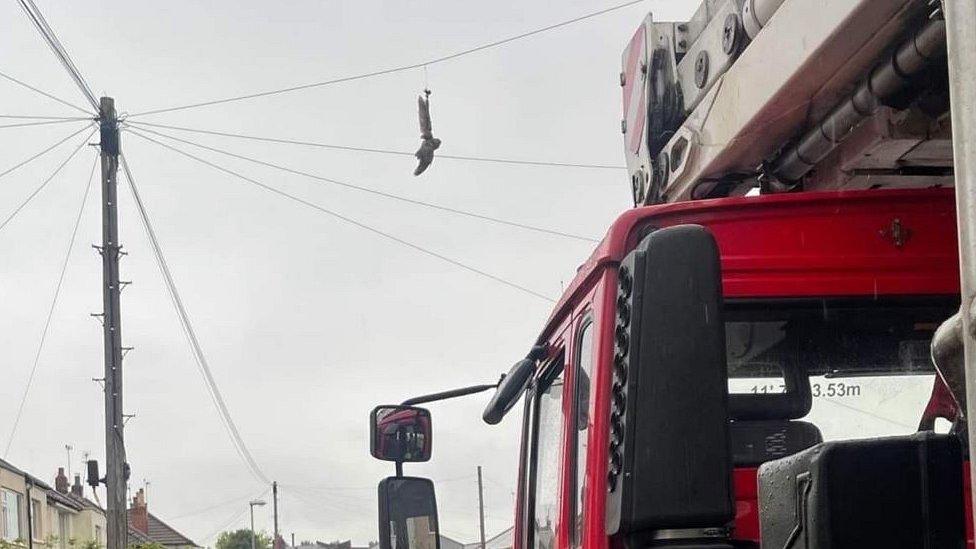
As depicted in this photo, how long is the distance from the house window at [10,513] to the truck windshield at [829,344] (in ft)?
121

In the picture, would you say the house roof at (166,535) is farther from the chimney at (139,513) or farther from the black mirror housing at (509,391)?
the black mirror housing at (509,391)

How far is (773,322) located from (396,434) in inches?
62.8

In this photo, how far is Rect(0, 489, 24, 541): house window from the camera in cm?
3750

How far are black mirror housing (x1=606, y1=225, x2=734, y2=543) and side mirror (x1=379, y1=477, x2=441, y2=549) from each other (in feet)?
6.13

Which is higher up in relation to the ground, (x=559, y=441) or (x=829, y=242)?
(x=829, y=242)

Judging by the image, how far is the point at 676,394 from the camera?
2.10 metres

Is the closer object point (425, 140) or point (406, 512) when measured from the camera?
point (406, 512)

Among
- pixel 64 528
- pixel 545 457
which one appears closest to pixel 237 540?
pixel 64 528

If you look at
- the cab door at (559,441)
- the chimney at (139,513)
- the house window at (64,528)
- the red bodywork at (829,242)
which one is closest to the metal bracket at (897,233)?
the red bodywork at (829,242)

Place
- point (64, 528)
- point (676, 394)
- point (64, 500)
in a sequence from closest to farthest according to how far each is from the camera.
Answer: point (676, 394), point (64, 500), point (64, 528)

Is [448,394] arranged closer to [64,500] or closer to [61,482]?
[64,500]

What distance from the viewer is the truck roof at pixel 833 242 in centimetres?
285

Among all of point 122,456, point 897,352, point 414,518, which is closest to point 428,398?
point 414,518

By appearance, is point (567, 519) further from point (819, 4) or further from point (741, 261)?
point (819, 4)
